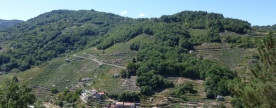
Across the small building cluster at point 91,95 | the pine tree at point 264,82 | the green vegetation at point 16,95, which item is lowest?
the small building cluster at point 91,95

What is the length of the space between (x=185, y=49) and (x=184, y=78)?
1532cm

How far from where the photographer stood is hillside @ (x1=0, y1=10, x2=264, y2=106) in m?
57.5

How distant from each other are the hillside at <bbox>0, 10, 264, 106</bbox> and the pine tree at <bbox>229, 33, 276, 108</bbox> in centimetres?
2004

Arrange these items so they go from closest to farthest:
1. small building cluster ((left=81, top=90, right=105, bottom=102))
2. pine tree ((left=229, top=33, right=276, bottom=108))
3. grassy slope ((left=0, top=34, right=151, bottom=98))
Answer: pine tree ((left=229, top=33, right=276, bottom=108)), small building cluster ((left=81, top=90, right=105, bottom=102)), grassy slope ((left=0, top=34, right=151, bottom=98))

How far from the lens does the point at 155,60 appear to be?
66375mm

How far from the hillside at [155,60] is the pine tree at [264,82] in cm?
2004

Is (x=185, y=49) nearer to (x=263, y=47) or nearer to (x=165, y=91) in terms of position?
(x=165, y=91)

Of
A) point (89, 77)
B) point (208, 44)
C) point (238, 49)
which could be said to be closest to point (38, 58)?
point (89, 77)

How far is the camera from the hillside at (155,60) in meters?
57.5

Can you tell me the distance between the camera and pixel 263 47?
1802 cm

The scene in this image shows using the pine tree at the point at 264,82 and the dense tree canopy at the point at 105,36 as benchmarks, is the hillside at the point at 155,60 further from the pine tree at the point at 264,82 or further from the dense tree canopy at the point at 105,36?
the pine tree at the point at 264,82

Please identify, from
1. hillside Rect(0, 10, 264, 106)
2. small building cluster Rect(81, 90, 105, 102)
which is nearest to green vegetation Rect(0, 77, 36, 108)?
hillside Rect(0, 10, 264, 106)

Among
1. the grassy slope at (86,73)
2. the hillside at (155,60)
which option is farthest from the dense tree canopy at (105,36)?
the grassy slope at (86,73)

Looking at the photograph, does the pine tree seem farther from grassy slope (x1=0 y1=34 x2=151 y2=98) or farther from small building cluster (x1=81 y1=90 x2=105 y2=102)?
grassy slope (x1=0 y1=34 x2=151 y2=98)
